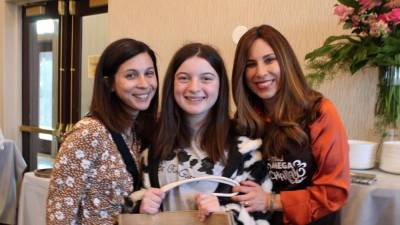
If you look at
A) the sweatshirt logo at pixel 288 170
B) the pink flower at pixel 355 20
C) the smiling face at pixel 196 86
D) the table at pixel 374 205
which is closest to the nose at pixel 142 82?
the smiling face at pixel 196 86

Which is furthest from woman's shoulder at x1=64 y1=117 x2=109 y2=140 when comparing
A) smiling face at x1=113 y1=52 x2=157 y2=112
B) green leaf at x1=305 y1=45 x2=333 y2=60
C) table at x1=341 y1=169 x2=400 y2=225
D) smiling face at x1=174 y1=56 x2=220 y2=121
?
green leaf at x1=305 y1=45 x2=333 y2=60

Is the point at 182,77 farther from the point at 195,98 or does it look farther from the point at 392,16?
the point at 392,16

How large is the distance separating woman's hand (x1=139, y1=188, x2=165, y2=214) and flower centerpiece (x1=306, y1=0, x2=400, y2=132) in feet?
3.62

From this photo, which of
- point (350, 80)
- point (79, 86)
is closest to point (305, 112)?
point (350, 80)

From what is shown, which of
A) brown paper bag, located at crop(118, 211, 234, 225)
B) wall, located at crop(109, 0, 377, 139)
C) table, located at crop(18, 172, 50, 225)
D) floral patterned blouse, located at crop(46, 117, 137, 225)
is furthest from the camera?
table, located at crop(18, 172, 50, 225)

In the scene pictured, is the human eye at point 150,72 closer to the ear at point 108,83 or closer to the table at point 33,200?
the ear at point 108,83

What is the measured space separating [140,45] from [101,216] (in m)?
0.53

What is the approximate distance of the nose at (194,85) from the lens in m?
1.10

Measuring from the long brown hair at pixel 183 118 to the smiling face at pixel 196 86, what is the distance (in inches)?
0.9

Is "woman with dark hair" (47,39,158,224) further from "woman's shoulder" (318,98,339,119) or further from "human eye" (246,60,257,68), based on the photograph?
"woman's shoulder" (318,98,339,119)

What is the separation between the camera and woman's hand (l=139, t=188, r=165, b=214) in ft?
3.34

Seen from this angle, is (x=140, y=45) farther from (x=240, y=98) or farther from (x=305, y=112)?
(x=305, y=112)

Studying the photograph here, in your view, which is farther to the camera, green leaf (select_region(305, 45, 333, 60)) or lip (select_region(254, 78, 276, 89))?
green leaf (select_region(305, 45, 333, 60))

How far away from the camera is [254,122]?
121cm
